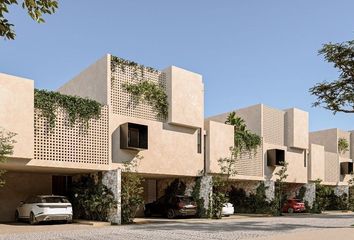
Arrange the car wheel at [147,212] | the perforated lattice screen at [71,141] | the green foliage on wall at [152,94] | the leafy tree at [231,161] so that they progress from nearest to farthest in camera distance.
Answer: the perforated lattice screen at [71,141] → the green foliage on wall at [152,94] → the leafy tree at [231,161] → the car wheel at [147,212]

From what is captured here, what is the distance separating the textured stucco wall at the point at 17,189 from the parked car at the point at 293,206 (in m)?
19.3

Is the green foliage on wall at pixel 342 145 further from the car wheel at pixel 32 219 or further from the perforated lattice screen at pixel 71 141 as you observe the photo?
the car wheel at pixel 32 219

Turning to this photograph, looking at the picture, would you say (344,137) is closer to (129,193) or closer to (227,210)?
(227,210)

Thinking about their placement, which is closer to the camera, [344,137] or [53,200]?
[53,200]

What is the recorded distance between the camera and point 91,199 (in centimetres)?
2081

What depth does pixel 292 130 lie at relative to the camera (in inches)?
1401

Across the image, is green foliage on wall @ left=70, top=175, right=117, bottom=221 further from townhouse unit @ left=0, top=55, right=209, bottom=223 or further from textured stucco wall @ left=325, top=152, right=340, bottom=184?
textured stucco wall @ left=325, top=152, right=340, bottom=184

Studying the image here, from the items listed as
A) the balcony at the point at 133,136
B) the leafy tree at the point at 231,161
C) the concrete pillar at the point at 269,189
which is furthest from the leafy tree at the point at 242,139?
the balcony at the point at 133,136

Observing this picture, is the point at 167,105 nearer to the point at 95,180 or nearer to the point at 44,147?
the point at 95,180

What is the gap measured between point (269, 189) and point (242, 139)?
15.3ft

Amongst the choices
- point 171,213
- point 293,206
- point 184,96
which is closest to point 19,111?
point 184,96

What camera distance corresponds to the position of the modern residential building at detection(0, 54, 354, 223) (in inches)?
690

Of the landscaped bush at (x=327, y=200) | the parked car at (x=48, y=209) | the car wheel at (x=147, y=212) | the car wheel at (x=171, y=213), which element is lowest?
the landscaped bush at (x=327, y=200)

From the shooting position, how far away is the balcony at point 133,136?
2092cm
